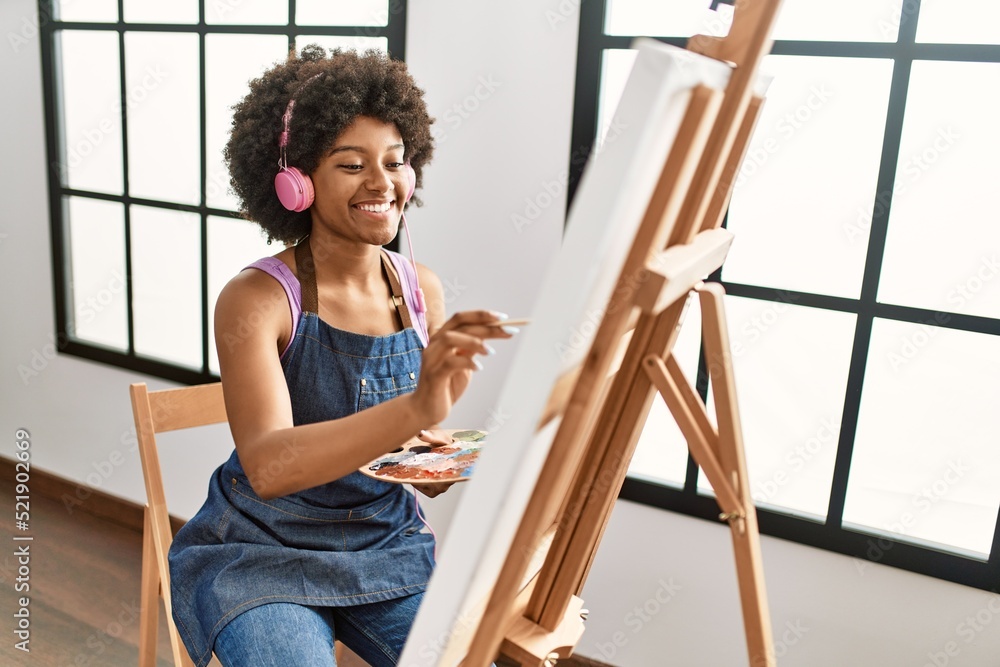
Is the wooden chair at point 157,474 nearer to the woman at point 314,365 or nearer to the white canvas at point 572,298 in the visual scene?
the woman at point 314,365

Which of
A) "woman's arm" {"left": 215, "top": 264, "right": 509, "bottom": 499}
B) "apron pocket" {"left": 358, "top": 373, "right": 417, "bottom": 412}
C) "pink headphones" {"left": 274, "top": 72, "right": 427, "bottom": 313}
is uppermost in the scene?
"pink headphones" {"left": 274, "top": 72, "right": 427, "bottom": 313}

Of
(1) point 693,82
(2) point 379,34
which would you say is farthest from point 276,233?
(1) point 693,82

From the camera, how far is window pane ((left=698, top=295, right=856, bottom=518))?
5.99 feet

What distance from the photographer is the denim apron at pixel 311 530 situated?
135cm

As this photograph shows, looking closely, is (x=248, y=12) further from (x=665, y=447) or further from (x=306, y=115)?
(x=665, y=447)

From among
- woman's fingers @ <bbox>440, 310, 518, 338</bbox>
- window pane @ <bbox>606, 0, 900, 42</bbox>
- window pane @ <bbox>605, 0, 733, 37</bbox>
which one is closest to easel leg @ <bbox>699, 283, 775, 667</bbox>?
woman's fingers @ <bbox>440, 310, 518, 338</bbox>

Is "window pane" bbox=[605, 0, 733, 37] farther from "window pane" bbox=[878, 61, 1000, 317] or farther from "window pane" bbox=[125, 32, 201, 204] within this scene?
"window pane" bbox=[125, 32, 201, 204]

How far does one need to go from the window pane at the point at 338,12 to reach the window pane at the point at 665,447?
1.10 meters

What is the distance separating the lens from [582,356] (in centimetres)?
82

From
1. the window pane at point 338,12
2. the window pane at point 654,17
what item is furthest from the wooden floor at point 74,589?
the window pane at point 654,17

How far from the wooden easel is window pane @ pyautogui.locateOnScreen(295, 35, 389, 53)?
1.36 metres

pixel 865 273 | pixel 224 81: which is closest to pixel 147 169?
pixel 224 81

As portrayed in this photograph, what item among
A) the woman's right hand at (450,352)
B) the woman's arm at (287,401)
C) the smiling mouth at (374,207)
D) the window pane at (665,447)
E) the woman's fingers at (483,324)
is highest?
the smiling mouth at (374,207)

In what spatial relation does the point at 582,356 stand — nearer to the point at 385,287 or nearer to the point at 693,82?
the point at 693,82
